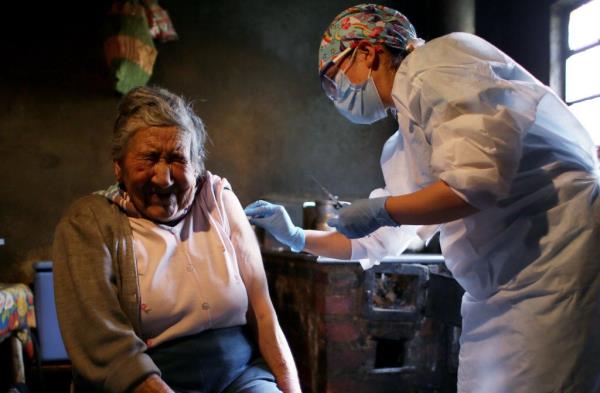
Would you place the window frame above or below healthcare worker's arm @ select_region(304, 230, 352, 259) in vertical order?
above

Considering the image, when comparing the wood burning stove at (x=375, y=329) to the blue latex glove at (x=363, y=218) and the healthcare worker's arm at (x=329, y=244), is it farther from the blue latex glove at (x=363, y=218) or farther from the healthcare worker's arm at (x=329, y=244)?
the blue latex glove at (x=363, y=218)

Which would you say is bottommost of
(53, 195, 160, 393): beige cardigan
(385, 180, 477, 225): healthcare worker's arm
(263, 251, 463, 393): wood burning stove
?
(263, 251, 463, 393): wood burning stove

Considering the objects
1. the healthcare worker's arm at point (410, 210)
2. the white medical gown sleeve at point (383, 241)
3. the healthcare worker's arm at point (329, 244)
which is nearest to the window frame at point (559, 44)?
the white medical gown sleeve at point (383, 241)

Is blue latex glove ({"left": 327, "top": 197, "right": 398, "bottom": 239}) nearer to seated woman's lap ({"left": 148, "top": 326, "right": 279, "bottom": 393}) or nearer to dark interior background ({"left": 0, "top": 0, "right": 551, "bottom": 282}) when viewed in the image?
seated woman's lap ({"left": 148, "top": 326, "right": 279, "bottom": 393})

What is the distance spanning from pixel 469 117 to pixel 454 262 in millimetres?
473

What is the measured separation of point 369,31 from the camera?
1501mm

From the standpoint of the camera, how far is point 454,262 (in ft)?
4.72

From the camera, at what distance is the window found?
3.30m

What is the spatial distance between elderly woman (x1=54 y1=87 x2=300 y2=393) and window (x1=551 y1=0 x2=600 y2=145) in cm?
267

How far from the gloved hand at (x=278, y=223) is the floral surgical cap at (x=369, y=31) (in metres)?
0.63

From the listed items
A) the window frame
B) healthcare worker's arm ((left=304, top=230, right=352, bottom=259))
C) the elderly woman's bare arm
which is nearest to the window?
the window frame

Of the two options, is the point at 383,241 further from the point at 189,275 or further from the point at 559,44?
the point at 559,44

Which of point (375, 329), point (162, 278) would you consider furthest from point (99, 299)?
point (375, 329)

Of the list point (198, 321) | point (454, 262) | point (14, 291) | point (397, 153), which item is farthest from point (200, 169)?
point (14, 291)
